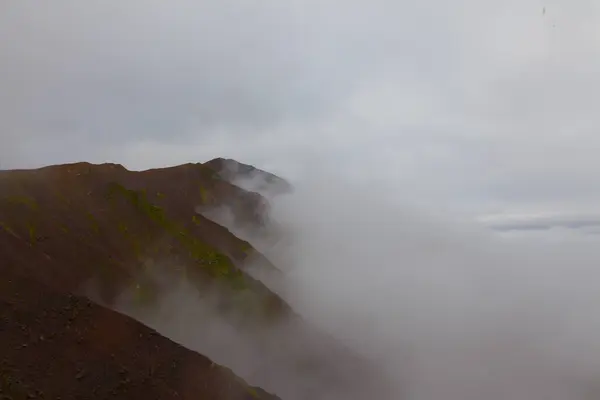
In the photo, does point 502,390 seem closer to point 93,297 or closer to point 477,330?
point 477,330

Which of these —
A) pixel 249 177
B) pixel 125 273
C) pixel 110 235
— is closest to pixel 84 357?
pixel 125 273

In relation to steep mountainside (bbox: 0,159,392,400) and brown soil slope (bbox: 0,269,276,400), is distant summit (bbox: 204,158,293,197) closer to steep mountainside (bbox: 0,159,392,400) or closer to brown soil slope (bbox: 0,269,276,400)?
steep mountainside (bbox: 0,159,392,400)

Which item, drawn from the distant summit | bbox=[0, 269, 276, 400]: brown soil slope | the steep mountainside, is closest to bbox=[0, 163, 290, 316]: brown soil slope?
the steep mountainside

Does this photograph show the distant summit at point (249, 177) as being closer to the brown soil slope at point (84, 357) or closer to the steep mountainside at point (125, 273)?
the steep mountainside at point (125, 273)

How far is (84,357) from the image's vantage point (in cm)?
3644

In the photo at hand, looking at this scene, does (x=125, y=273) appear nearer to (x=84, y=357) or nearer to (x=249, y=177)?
(x=84, y=357)

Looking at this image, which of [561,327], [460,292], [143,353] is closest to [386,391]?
[143,353]

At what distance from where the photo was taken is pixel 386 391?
7200 centimetres

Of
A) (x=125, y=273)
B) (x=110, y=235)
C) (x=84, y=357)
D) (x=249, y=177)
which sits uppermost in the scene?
(x=249, y=177)

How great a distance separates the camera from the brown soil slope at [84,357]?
3300cm

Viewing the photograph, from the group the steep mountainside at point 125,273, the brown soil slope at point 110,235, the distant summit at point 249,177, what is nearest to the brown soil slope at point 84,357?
the steep mountainside at point 125,273

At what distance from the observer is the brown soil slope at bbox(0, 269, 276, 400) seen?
33000 mm

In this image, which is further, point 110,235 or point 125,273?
point 110,235

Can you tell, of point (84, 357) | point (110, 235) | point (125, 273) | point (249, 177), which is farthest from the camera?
point (249, 177)
